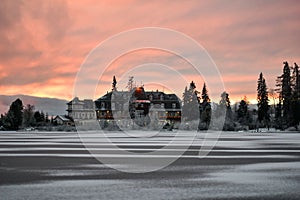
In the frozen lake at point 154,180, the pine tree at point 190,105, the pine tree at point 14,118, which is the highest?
the pine tree at point 190,105

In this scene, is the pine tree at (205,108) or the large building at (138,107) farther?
the pine tree at (205,108)

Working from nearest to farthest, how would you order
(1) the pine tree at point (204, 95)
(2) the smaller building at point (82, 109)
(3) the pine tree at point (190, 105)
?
(3) the pine tree at point (190, 105), (1) the pine tree at point (204, 95), (2) the smaller building at point (82, 109)

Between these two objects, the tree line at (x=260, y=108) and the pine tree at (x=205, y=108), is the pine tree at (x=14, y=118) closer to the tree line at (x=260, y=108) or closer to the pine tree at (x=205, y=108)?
the tree line at (x=260, y=108)

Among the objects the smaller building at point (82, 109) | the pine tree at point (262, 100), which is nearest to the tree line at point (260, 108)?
the pine tree at point (262, 100)

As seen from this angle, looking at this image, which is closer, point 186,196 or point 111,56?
point 186,196

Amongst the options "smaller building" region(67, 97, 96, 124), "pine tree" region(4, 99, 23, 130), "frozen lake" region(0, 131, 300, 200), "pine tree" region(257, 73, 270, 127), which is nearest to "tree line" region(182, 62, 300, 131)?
"pine tree" region(257, 73, 270, 127)

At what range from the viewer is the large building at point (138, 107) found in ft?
262

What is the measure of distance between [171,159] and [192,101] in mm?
82140

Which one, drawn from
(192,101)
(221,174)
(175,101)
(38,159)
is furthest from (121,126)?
(221,174)

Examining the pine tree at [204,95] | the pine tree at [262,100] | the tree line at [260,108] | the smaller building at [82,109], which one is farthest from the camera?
the smaller building at [82,109]

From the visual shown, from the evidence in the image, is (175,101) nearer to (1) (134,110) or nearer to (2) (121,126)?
(1) (134,110)

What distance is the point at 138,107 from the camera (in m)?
89.6

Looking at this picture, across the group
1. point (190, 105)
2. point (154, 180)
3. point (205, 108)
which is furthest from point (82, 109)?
point (154, 180)

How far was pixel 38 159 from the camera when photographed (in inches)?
620
